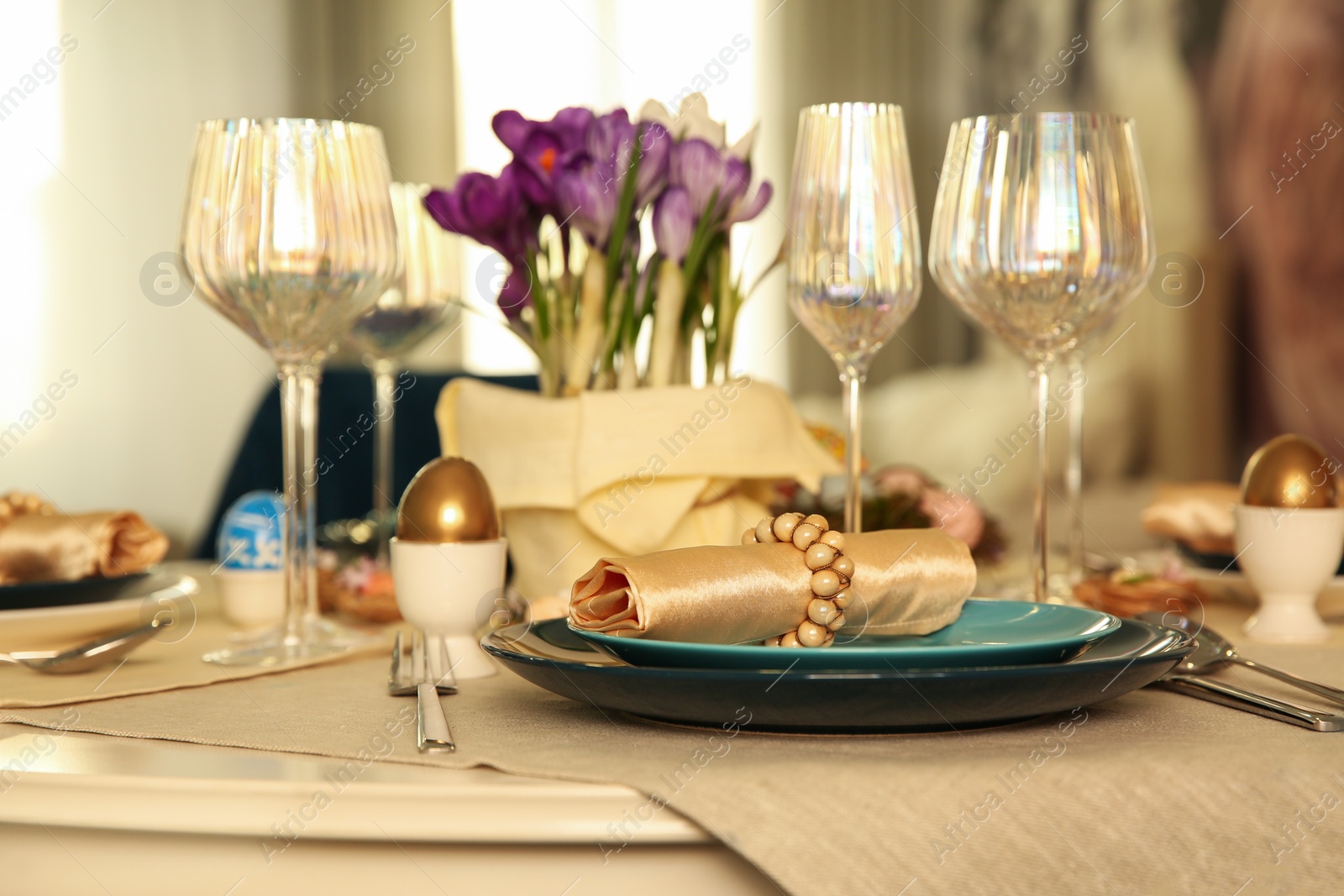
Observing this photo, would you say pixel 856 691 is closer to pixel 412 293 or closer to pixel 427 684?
pixel 427 684

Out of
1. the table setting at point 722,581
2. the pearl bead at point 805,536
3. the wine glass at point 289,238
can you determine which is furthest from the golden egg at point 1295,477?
the wine glass at point 289,238

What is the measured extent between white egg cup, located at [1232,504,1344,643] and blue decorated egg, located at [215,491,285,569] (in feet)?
2.10

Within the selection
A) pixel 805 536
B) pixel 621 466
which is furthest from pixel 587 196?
pixel 805 536

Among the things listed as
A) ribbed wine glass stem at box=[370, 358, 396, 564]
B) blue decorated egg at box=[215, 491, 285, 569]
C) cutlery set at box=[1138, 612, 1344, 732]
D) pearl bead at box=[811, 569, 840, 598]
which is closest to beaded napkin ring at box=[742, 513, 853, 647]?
pearl bead at box=[811, 569, 840, 598]

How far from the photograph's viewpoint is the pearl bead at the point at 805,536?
1.92 ft

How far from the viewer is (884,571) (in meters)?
0.60

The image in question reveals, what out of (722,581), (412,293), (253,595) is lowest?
(253,595)

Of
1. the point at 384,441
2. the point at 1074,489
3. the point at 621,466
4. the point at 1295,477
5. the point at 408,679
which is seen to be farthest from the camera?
the point at 384,441

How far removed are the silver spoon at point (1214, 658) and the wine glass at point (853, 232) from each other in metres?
0.21

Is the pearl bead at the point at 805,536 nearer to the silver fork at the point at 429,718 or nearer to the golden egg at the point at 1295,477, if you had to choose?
the silver fork at the point at 429,718

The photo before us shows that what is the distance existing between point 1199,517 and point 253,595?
69cm

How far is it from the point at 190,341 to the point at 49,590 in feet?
9.13

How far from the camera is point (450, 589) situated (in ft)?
2.27

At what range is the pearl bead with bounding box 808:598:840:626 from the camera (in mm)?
574
